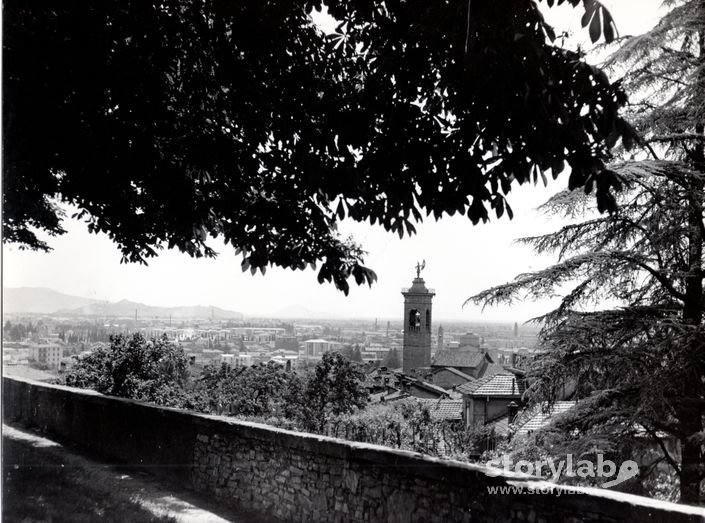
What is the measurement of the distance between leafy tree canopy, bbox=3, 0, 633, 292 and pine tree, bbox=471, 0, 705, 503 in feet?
7.92

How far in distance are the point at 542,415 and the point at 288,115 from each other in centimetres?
514

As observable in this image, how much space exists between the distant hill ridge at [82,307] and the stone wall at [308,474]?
80 cm

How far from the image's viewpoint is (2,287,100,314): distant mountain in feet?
12.3

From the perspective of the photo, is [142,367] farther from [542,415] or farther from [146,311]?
[542,415]

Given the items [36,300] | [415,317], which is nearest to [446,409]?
[415,317]

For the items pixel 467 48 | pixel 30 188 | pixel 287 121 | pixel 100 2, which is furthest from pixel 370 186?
pixel 30 188

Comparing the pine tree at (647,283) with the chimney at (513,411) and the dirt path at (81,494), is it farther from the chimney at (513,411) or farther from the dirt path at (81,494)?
the dirt path at (81,494)

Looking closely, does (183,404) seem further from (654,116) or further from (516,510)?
(654,116)

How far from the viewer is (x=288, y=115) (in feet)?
17.9

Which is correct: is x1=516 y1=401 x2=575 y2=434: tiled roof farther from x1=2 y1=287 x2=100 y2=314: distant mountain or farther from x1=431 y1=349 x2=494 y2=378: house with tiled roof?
x1=431 y1=349 x2=494 y2=378: house with tiled roof

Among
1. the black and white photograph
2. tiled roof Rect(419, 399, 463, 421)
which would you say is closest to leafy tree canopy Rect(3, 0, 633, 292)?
the black and white photograph

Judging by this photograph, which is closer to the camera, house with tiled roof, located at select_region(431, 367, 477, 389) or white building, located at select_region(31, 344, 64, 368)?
white building, located at select_region(31, 344, 64, 368)

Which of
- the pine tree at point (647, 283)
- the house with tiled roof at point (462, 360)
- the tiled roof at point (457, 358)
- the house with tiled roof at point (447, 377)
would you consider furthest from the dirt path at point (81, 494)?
the tiled roof at point (457, 358)

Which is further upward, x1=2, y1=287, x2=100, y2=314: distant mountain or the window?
x1=2, y1=287, x2=100, y2=314: distant mountain
